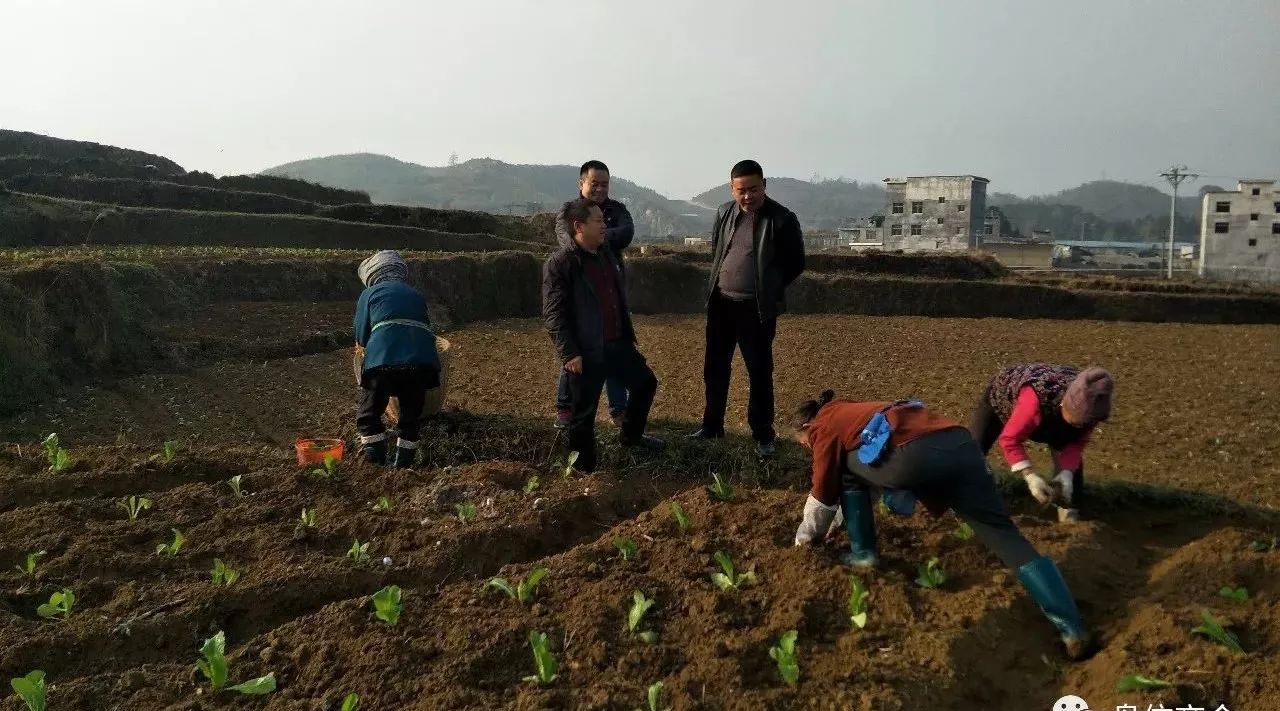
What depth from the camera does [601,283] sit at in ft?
17.4

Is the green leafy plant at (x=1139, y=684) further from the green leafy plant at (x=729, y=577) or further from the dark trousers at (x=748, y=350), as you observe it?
the dark trousers at (x=748, y=350)

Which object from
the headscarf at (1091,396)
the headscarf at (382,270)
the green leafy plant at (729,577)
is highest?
the headscarf at (382,270)

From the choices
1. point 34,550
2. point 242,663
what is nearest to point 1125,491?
point 242,663

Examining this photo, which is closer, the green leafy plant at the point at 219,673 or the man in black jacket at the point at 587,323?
the green leafy plant at the point at 219,673

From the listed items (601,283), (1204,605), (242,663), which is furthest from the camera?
(601,283)

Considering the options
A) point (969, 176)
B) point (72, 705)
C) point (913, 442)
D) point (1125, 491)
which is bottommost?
point (72, 705)

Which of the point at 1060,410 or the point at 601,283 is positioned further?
the point at 601,283

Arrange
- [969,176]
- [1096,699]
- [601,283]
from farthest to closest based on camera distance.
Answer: [969,176]
[601,283]
[1096,699]

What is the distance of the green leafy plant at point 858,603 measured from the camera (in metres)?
3.40

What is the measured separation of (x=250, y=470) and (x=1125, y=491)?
17.0 ft

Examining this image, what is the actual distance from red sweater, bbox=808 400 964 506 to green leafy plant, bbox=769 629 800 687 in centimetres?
79

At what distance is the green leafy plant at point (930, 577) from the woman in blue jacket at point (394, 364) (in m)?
3.18

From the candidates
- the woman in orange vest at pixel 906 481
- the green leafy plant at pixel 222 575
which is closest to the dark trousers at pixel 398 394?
the green leafy plant at pixel 222 575

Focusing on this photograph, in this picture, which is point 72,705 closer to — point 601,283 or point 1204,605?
point 601,283
